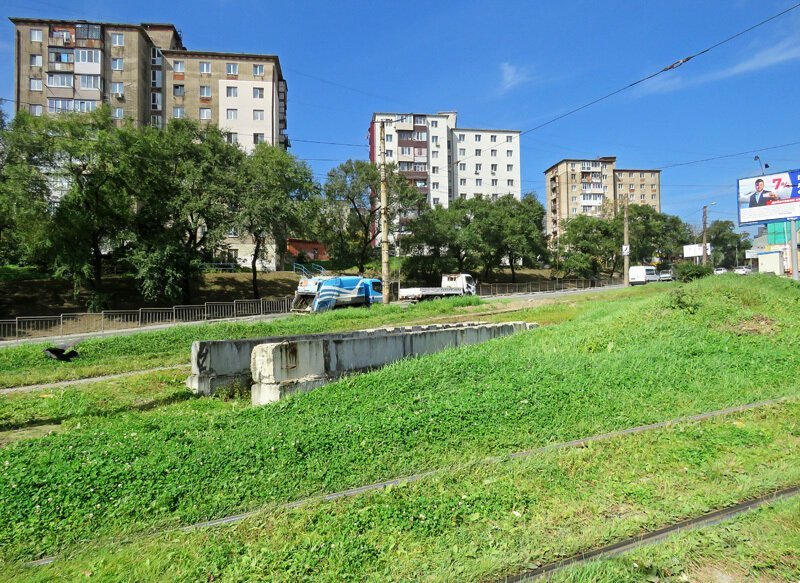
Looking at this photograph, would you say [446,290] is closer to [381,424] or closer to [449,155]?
[381,424]

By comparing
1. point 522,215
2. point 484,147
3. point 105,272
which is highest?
point 484,147

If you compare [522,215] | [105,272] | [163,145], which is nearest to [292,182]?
[163,145]

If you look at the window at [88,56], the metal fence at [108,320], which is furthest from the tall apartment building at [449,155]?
the metal fence at [108,320]

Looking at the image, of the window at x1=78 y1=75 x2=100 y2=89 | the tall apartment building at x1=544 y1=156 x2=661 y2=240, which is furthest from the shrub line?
the tall apartment building at x1=544 y1=156 x2=661 y2=240

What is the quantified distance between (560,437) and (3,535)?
5918mm

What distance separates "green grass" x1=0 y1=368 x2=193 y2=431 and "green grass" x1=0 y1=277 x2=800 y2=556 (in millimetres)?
851

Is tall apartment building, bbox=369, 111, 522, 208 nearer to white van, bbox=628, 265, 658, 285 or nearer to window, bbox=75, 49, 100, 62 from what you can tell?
white van, bbox=628, 265, 658, 285

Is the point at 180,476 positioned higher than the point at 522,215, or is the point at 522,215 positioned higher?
the point at 522,215

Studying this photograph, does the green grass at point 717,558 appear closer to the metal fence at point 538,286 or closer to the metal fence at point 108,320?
the metal fence at point 108,320

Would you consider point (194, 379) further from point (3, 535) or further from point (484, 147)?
point (484, 147)

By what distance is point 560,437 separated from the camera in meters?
6.34

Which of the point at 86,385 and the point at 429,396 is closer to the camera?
the point at 429,396

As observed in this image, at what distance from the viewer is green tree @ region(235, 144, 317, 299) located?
36.1m

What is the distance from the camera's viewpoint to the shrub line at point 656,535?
375 centimetres
